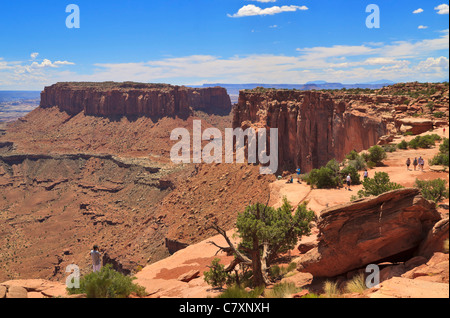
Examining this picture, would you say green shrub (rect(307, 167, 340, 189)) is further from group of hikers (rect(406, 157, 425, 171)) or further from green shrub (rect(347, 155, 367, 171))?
group of hikers (rect(406, 157, 425, 171))

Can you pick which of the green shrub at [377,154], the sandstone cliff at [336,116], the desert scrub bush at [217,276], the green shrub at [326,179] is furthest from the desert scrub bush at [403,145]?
the desert scrub bush at [217,276]

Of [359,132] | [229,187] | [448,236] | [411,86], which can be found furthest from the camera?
[229,187]

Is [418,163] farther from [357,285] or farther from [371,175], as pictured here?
[357,285]

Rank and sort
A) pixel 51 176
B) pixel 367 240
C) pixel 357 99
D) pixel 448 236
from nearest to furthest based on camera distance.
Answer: pixel 448 236, pixel 367 240, pixel 357 99, pixel 51 176

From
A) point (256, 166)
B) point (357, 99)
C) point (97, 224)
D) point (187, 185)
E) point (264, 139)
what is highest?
point (357, 99)

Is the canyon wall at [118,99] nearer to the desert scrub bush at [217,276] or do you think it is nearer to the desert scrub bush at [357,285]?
the desert scrub bush at [217,276]
